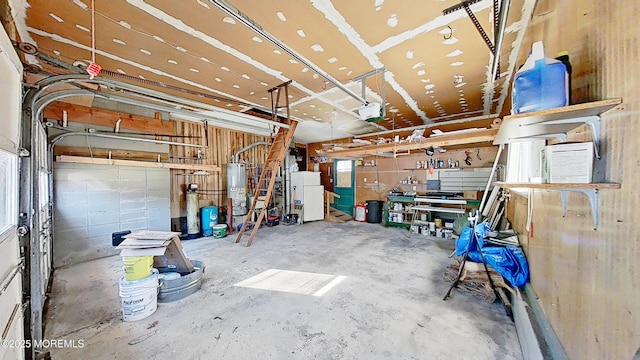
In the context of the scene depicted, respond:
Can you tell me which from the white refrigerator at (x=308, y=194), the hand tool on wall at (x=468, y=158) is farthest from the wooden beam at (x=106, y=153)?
the hand tool on wall at (x=468, y=158)

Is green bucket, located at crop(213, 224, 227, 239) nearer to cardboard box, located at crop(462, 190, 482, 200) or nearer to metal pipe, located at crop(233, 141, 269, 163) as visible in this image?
metal pipe, located at crop(233, 141, 269, 163)

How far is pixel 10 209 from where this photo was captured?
1499 mm

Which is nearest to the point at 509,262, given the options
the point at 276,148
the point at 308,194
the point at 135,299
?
the point at 135,299

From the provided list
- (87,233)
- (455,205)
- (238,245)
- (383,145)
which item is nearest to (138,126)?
(87,233)

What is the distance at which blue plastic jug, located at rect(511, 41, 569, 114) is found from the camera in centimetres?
108

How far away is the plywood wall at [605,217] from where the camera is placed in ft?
2.74

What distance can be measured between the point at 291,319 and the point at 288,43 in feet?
9.55

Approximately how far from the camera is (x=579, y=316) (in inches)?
45.8

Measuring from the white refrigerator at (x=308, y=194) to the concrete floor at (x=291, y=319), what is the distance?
11.6ft

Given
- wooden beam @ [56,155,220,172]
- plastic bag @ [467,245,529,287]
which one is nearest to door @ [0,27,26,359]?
wooden beam @ [56,155,220,172]

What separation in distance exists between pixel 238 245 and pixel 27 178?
11.6 ft

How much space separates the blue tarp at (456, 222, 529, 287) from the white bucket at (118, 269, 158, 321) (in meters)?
3.55

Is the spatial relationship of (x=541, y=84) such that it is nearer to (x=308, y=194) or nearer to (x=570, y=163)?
(x=570, y=163)

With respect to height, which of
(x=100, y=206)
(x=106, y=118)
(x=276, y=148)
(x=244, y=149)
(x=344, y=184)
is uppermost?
(x=106, y=118)
